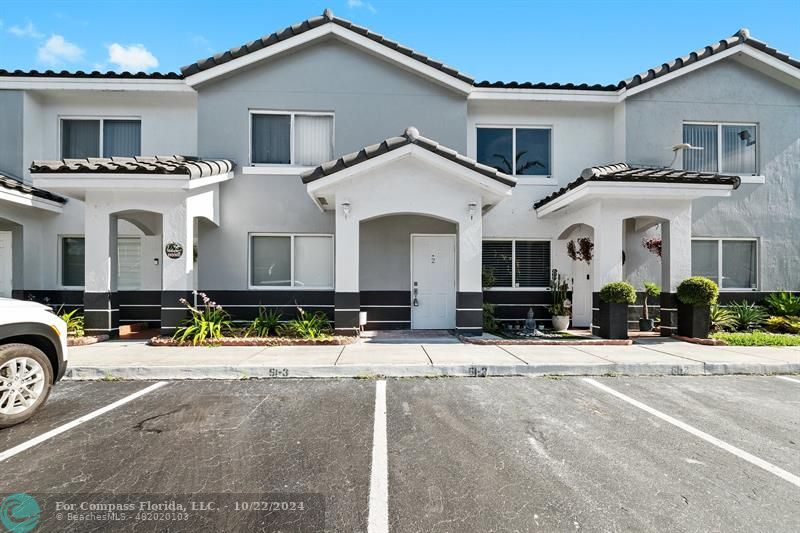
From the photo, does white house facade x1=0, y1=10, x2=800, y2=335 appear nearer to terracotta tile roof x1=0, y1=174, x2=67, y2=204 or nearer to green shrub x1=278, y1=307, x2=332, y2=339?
terracotta tile roof x1=0, y1=174, x2=67, y2=204

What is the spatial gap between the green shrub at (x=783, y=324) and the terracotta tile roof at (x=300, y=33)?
1020 cm

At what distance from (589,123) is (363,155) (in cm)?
745

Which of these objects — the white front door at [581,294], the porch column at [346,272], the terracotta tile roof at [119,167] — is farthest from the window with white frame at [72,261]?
the white front door at [581,294]

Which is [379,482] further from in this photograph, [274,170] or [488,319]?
[274,170]

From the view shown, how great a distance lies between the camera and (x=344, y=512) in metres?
2.63

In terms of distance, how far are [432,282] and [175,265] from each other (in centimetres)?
627

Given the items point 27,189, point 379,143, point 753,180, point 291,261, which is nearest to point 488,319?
point 379,143

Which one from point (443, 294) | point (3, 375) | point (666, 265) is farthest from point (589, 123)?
point (3, 375)

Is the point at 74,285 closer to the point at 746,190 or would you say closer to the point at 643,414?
the point at 643,414

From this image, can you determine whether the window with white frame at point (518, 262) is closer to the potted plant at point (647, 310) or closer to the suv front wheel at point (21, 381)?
the potted plant at point (647, 310)

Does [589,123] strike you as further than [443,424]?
Yes

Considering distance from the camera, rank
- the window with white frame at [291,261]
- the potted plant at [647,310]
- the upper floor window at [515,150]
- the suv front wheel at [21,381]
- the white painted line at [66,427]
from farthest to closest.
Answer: the upper floor window at [515,150], the window with white frame at [291,261], the potted plant at [647,310], the suv front wheel at [21,381], the white painted line at [66,427]

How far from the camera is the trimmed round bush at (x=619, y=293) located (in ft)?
27.1

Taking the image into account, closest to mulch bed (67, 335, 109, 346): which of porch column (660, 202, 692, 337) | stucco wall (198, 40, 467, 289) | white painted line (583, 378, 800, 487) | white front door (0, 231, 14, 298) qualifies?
stucco wall (198, 40, 467, 289)
